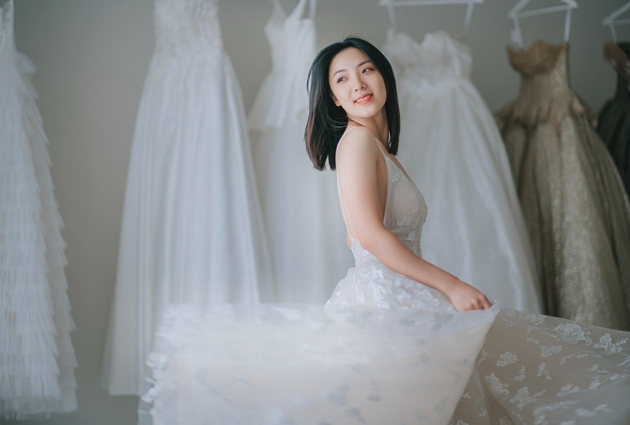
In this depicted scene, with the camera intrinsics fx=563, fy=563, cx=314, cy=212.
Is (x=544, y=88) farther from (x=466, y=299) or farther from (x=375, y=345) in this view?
(x=375, y=345)

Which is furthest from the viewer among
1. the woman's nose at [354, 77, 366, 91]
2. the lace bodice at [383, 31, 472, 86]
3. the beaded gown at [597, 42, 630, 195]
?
the beaded gown at [597, 42, 630, 195]

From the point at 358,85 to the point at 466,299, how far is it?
545 millimetres

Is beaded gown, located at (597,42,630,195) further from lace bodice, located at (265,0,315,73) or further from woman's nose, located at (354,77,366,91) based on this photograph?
woman's nose, located at (354,77,366,91)

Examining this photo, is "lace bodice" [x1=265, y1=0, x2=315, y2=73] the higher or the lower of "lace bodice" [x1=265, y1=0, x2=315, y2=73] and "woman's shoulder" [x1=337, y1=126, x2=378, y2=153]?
the higher

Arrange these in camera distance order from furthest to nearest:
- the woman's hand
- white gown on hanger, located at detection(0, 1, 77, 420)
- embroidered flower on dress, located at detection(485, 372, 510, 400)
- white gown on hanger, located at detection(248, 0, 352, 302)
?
white gown on hanger, located at detection(248, 0, 352, 302)
white gown on hanger, located at detection(0, 1, 77, 420)
embroidered flower on dress, located at detection(485, 372, 510, 400)
the woman's hand

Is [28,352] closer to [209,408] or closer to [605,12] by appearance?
[209,408]

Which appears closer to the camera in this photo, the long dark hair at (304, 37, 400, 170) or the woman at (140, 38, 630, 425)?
the woman at (140, 38, 630, 425)

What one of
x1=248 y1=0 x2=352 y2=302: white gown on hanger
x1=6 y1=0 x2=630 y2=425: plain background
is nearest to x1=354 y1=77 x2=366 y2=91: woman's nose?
x1=248 y1=0 x2=352 y2=302: white gown on hanger

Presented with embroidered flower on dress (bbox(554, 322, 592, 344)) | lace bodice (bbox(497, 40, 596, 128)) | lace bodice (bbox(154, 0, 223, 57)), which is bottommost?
embroidered flower on dress (bbox(554, 322, 592, 344))

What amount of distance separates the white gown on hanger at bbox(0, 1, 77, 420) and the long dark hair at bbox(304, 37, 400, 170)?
857 mm

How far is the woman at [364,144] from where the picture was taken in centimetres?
111

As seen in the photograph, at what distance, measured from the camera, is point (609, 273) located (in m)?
2.03

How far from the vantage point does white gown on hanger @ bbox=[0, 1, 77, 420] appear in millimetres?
1548

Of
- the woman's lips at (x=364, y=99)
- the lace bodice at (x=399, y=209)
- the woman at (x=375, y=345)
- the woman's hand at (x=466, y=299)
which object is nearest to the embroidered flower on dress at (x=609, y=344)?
the woman at (x=375, y=345)
